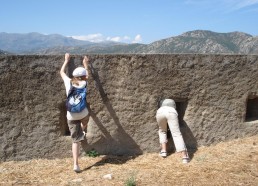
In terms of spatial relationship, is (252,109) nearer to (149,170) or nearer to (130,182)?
(149,170)

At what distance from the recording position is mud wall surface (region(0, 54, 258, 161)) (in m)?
5.88

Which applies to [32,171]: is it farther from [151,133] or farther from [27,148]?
[151,133]

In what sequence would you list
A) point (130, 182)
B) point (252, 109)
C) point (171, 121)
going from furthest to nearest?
point (252, 109), point (171, 121), point (130, 182)

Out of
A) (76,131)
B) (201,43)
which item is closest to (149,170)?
(76,131)

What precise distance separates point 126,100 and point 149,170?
52.2 inches

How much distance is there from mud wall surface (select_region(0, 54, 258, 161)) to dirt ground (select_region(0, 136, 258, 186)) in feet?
0.84

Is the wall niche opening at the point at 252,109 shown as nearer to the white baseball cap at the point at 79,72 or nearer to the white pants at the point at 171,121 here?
the white pants at the point at 171,121

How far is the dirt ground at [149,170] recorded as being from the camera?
511 centimetres

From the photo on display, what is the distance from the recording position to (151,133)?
641 centimetres

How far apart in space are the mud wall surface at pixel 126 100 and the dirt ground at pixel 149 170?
0.84 feet

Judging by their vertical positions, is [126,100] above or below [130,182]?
above

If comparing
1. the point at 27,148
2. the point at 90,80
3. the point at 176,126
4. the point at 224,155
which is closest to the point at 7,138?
the point at 27,148

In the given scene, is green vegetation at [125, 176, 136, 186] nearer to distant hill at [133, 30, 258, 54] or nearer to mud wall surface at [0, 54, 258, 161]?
mud wall surface at [0, 54, 258, 161]

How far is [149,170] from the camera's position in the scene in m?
5.54
